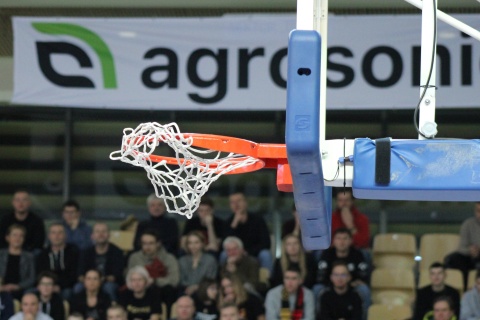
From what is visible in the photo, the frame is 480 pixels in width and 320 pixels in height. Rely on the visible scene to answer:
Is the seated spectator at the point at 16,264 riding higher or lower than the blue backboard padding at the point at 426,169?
lower

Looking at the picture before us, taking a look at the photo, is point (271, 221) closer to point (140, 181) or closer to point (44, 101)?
point (140, 181)

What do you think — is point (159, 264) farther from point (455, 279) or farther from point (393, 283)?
point (455, 279)

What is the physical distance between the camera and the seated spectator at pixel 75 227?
1197 cm

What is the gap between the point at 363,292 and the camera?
11.0 m

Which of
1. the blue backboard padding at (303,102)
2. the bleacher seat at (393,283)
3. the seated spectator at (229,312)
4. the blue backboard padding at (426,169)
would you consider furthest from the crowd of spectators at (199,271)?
the blue backboard padding at (303,102)

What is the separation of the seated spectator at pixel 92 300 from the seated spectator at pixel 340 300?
6.99 ft

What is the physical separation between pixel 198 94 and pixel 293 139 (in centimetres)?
687

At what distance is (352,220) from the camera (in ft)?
38.4

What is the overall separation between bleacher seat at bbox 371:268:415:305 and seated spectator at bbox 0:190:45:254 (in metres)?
3.65

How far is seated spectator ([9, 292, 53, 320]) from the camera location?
10531 mm

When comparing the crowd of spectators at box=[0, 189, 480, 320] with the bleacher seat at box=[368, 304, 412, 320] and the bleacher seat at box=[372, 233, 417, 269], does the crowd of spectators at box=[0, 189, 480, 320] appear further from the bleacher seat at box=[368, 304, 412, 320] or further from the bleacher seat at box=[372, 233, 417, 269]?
the bleacher seat at box=[372, 233, 417, 269]

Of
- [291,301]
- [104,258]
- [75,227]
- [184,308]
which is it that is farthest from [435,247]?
[75,227]

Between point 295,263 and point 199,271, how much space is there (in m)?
0.99

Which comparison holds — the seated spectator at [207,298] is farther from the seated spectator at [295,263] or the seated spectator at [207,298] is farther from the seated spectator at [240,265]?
the seated spectator at [295,263]
